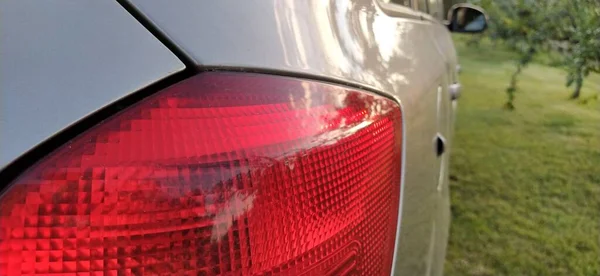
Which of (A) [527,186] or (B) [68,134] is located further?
(A) [527,186]

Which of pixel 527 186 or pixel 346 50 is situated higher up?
pixel 346 50

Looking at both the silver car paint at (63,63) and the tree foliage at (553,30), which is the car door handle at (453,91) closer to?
the silver car paint at (63,63)

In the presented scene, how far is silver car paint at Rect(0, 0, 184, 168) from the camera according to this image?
0.70 metres

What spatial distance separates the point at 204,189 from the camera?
783 millimetres

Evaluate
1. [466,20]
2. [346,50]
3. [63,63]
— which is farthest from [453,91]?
[63,63]

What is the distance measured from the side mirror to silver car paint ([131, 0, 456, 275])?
2516 millimetres

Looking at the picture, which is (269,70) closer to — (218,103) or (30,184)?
(218,103)

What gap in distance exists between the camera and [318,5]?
40.1 inches

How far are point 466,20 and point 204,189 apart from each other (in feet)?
12.4

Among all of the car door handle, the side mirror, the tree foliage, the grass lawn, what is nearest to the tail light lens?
the car door handle

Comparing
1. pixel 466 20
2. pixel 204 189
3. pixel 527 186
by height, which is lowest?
pixel 527 186

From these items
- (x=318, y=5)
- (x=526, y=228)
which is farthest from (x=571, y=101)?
(x=318, y=5)

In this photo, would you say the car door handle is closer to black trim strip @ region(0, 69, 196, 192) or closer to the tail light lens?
the tail light lens

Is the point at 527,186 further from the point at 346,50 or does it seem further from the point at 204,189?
the point at 204,189
